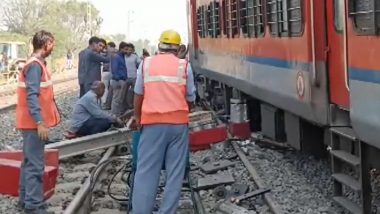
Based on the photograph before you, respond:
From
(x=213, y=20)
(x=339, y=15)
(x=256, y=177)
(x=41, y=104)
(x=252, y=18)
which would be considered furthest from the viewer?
(x=213, y=20)

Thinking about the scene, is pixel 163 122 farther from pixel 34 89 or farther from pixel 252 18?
pixel 252 18

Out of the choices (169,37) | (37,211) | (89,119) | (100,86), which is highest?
(169,37)

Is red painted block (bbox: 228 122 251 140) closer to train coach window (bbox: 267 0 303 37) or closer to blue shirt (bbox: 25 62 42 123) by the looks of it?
train coach window (bbox: 267 0 303 37)

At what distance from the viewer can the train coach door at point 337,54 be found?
7121 millimetres

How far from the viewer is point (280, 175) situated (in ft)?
33.0

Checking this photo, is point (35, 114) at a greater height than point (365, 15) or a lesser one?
lesser

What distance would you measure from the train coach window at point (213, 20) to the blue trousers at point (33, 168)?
786cm

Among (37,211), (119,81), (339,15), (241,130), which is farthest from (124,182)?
(119,81)

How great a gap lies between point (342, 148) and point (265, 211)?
124 cm

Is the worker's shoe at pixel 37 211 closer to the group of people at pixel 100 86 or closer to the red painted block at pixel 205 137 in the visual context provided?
the red painted block at pixel 205 137

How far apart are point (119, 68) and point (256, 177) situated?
9329mm

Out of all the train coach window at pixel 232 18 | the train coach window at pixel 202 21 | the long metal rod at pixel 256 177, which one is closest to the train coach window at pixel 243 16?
the train coach window at pixel 232 18

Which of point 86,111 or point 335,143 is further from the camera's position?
point 86,111

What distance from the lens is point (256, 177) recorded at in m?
9.70
